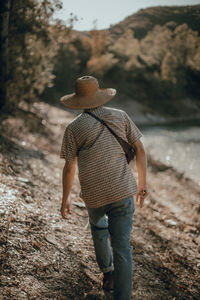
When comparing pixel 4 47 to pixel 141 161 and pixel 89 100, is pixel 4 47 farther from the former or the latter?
pixel 141 161

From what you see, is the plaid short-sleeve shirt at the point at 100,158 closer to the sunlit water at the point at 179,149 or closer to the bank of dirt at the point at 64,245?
the bank of dirt at the point at 64,245

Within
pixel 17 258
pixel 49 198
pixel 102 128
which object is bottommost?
pixel 49 198

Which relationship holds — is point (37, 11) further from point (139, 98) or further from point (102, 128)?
point (139, 98)

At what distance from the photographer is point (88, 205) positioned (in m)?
2.47

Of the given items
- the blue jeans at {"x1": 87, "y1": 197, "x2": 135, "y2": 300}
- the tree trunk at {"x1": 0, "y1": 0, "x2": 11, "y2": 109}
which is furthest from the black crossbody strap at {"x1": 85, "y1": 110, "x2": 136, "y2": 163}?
the tree trunk at {"x1": 0, "y1": 0, "x2": 11, "y2": 109}

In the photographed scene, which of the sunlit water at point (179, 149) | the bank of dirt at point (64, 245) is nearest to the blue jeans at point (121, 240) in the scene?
the bank of dirt at point (64, 245)

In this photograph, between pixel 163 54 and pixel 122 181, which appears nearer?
pixel 122 181

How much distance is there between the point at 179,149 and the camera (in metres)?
16.7

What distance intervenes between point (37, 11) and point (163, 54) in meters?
35.3

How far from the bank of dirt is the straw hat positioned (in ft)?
5.54

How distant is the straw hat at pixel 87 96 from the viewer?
2449 mm

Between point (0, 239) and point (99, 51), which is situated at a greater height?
point (99, 51)

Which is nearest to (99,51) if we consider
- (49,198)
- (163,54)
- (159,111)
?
(163,54)

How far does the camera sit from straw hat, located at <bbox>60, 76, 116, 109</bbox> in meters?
2.45
